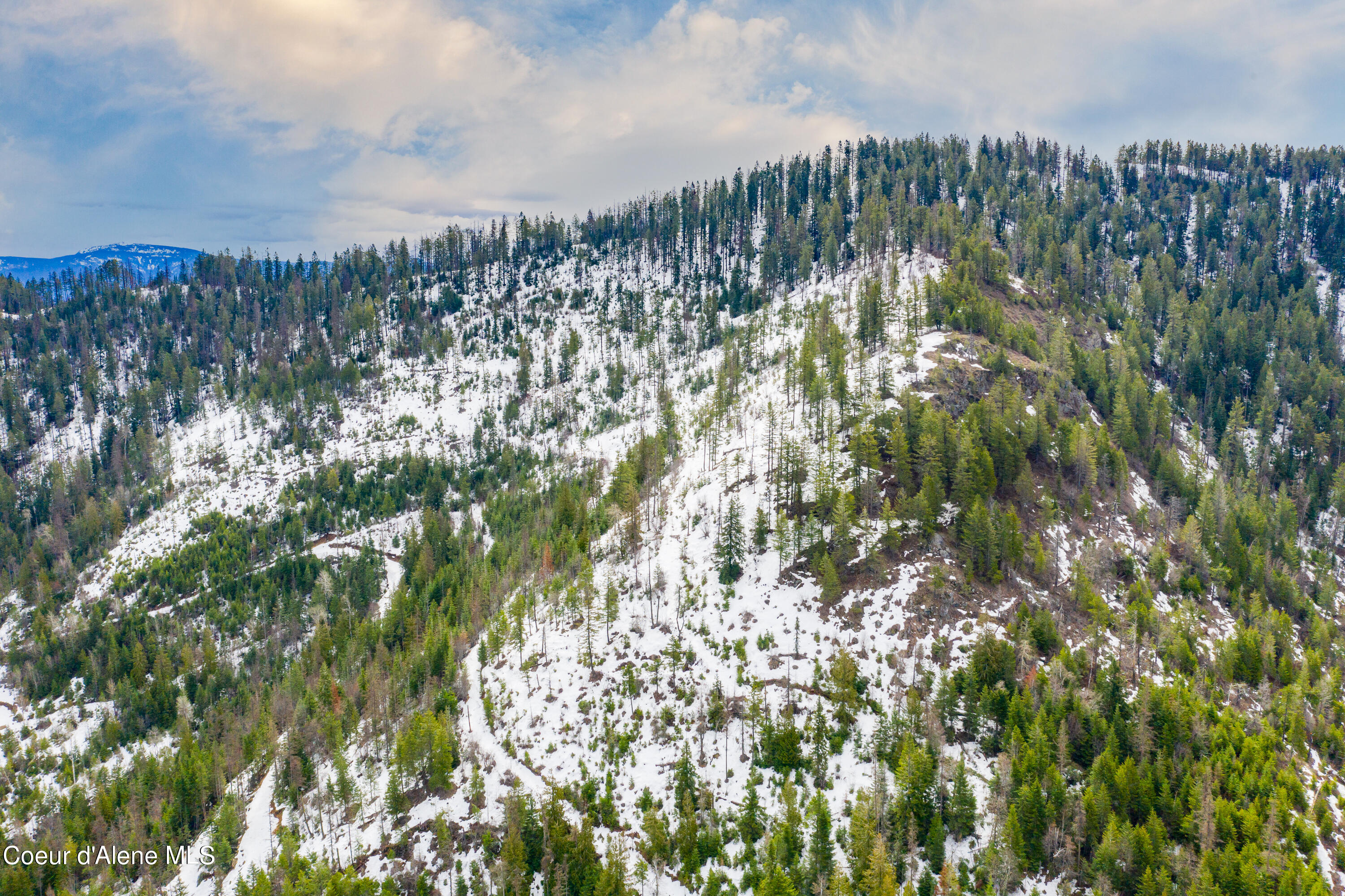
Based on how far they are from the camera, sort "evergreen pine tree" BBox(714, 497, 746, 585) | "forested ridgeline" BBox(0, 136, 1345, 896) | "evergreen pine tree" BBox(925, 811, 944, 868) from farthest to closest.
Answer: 1. "evergreen pine tree" BBox(714, 497, 746, 585)
2. "forested ridgeline" BBox(0, 136, 1345, 896)
3. "evergreen pine tree" BBox(925, 811, 944, 868)

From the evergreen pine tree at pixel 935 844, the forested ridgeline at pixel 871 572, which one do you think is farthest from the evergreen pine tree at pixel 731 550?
the evergreen pine tree at pixel 935 844

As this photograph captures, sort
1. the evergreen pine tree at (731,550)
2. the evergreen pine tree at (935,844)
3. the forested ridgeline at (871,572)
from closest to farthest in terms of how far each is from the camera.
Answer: the evergreen pine tree at (935,844)
the forested ridgeline at (871,572)
the evergreen pine tree at (731,550)

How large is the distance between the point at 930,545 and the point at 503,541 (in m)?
86.7

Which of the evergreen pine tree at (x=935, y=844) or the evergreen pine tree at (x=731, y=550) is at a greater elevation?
the evergreen pine tree at (x=731, y=550)

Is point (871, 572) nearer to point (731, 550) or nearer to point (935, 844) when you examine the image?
point (731, 550)

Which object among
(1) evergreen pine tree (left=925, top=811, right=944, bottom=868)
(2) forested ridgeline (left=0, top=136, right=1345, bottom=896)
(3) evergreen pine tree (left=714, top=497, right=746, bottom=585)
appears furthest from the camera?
(3) evergreen pine tree (left=714, top=497, right=746, bottom=585)

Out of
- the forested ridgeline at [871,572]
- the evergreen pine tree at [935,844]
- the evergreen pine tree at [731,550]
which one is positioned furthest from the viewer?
the evergreen pine tree at [731,550]

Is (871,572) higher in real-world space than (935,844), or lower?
higher

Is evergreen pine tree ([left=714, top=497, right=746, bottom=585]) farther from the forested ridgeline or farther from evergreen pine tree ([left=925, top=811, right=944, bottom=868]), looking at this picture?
evergreen pine tree ([left=925, top=811, right=944, bottom=868])

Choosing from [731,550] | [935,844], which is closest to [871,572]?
[731,550]

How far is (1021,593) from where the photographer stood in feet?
270

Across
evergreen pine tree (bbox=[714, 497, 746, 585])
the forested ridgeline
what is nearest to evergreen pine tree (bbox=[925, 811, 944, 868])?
the forested ridgeline

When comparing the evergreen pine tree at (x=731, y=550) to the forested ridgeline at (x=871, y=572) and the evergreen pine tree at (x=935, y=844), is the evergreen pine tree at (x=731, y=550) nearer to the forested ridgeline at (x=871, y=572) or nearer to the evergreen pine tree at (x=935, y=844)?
the forested ridgeline at (x=871, y=572)

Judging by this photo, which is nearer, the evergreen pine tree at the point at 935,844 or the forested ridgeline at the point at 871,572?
the evergreen pine tree at the point at 935,844
